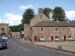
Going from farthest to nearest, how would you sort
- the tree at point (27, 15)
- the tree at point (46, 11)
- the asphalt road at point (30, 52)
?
the tree at point (27, 15) → the tree at point (46, 11) → the asphalt road at point (30, 52)

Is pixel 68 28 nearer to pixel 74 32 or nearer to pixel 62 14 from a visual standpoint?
pixel 74 32

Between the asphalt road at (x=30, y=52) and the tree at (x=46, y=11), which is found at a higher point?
the tree at (x=46, y=11)

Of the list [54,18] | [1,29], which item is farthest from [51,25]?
[1,29]

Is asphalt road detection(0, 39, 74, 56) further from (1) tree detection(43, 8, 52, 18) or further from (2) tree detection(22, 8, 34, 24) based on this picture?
(2) tree detection(22, 8, 34, 24)

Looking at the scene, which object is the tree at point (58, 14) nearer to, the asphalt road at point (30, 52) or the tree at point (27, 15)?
the tree at point (27, 15)

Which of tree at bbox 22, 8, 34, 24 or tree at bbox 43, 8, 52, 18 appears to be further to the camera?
tree at bbox 22, 8, 34, 24

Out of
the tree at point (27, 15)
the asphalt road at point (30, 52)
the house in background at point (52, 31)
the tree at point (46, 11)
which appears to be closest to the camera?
the asphalt road at point (30, 52)

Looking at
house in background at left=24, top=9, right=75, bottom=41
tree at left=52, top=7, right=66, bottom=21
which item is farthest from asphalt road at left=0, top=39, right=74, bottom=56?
tree at left=52, top=7, right=66, bottom=21

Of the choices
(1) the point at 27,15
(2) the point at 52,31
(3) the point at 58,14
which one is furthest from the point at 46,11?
(2) the point at 52,31

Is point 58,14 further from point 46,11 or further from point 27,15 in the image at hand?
point 27,15

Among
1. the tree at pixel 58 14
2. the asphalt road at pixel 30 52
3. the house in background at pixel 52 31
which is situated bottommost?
the asphalt road at pixel 30 52

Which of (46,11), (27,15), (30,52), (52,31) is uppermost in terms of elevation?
(46,11)

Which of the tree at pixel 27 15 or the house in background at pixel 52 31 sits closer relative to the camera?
the house in background at pixel 52 31

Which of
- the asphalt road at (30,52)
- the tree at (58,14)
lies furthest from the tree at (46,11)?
the asphalt road at (30,52)
